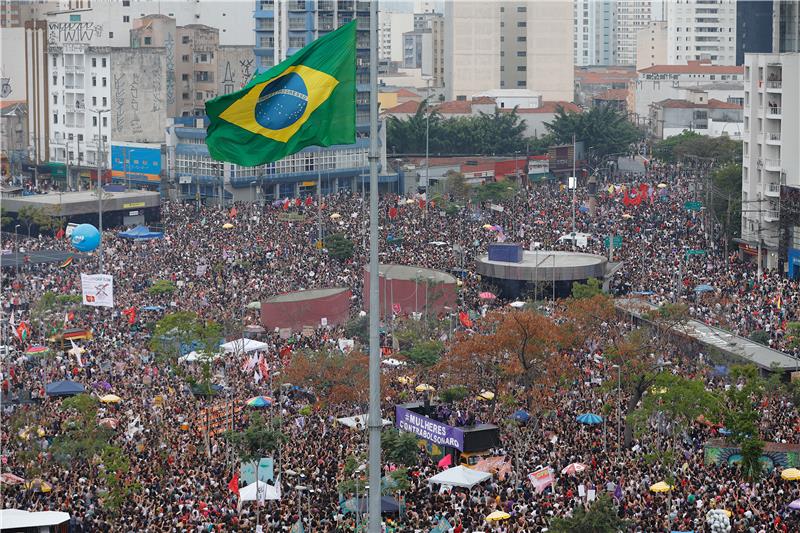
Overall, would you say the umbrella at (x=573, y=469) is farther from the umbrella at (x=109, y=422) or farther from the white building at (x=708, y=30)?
the white building at (x=708, y=30)

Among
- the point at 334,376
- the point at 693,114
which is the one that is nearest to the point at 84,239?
the point at 334,376

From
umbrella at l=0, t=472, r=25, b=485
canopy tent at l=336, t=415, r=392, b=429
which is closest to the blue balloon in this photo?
canopy tent at l=336, t=415, r=392, b=429

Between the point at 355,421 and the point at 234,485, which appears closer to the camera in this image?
the point at 234,485

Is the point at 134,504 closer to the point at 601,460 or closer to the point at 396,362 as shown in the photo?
the point at 601,460

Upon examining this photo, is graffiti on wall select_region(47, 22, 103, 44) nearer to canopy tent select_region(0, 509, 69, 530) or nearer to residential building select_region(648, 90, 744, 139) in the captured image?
residential building select_region(648, 90, 744, 139)

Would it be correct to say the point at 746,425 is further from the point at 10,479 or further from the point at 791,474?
the point at 10,479
